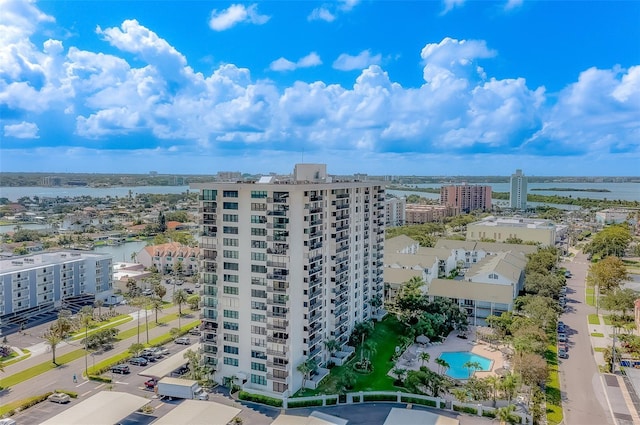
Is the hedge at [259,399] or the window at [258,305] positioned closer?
the hedge at [259,399]

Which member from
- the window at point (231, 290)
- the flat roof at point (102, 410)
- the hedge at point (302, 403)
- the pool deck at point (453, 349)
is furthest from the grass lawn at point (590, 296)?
the flat roof at point (102, 410)

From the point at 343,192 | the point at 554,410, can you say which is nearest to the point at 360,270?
the point at 343,192

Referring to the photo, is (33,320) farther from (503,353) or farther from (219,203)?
(503,353)

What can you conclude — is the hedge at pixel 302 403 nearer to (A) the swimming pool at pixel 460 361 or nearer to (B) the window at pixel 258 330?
(B) the window at pixel 258 330

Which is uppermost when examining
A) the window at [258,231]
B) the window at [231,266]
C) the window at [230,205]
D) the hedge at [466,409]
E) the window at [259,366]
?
the window at [230,205]

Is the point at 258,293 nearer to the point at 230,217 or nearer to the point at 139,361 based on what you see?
→ the point at 230,217

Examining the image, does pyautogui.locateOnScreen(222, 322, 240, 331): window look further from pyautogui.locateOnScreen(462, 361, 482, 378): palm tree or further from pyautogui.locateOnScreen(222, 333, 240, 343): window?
pyautogui.locateOnScreen(462, 361, 482, 378): palm tree
